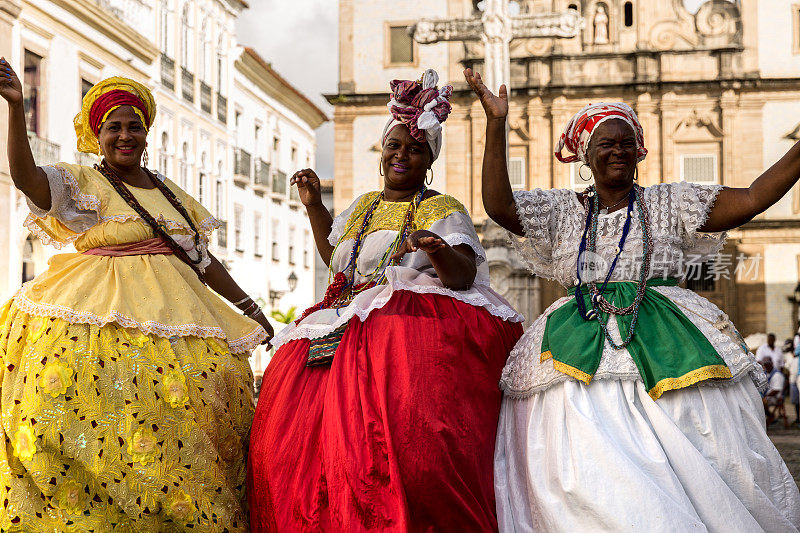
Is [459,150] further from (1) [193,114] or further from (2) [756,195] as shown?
(2) [756,195]

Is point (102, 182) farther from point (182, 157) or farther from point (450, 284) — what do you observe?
point (182, 157)

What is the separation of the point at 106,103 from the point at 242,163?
28.0 m

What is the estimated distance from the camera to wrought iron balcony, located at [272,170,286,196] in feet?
116

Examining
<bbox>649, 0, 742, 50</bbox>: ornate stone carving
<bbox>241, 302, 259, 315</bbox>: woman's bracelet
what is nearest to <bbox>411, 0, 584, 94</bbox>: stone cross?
<bbox>649, 0, 742, 50</bbox>: ornate stone carving

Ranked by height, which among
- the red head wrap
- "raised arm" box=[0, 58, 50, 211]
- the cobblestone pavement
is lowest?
the cobblestone pavement

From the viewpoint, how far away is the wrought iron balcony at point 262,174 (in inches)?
1315

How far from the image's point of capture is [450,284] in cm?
400

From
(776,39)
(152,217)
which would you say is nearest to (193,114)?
(776,39)

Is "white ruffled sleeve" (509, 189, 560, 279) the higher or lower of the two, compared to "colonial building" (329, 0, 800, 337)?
lower

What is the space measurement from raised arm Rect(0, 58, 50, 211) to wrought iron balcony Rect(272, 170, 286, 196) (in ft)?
103

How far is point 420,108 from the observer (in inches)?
167

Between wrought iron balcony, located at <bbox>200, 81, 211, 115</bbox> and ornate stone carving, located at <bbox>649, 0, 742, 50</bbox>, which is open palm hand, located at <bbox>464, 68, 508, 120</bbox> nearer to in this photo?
wrought iron balcony, located at <bbox>200, 81, 211, 115</bbox>

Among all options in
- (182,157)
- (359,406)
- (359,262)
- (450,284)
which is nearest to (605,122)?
(450,284)

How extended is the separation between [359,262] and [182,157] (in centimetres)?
2348
